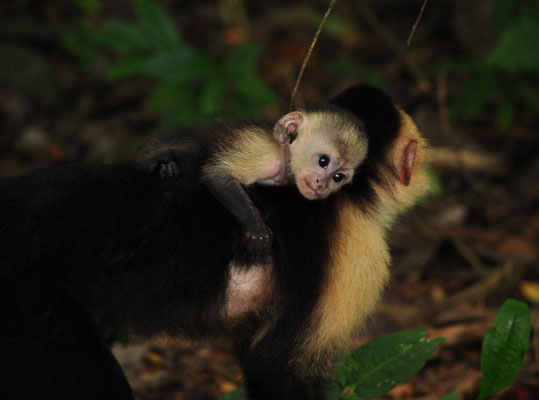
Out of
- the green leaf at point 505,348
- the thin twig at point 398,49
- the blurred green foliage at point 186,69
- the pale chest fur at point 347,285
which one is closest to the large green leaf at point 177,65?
the blurred green foliage at point 186,69

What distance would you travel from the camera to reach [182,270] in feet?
9.39

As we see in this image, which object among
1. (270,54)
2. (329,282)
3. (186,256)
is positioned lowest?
(270,54)

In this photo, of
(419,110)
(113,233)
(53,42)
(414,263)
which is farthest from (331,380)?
(53,42)

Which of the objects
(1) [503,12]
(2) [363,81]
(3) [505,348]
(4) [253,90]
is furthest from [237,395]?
(1) [503,12]

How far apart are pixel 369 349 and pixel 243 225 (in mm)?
996

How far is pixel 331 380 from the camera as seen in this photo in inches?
127

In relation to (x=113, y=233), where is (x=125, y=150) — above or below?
below

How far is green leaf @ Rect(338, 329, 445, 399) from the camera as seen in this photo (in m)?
3.32

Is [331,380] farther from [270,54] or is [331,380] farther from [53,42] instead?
[53,42]

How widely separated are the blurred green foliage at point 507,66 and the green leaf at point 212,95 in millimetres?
1807

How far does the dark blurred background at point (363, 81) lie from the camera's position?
15.6 ft

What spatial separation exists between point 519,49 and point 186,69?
2.48 m

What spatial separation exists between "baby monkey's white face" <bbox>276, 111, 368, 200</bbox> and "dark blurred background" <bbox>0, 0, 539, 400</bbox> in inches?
16.2

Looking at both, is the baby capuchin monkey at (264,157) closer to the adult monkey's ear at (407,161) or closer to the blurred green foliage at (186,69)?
the adult monkey's ear at (407,161)
